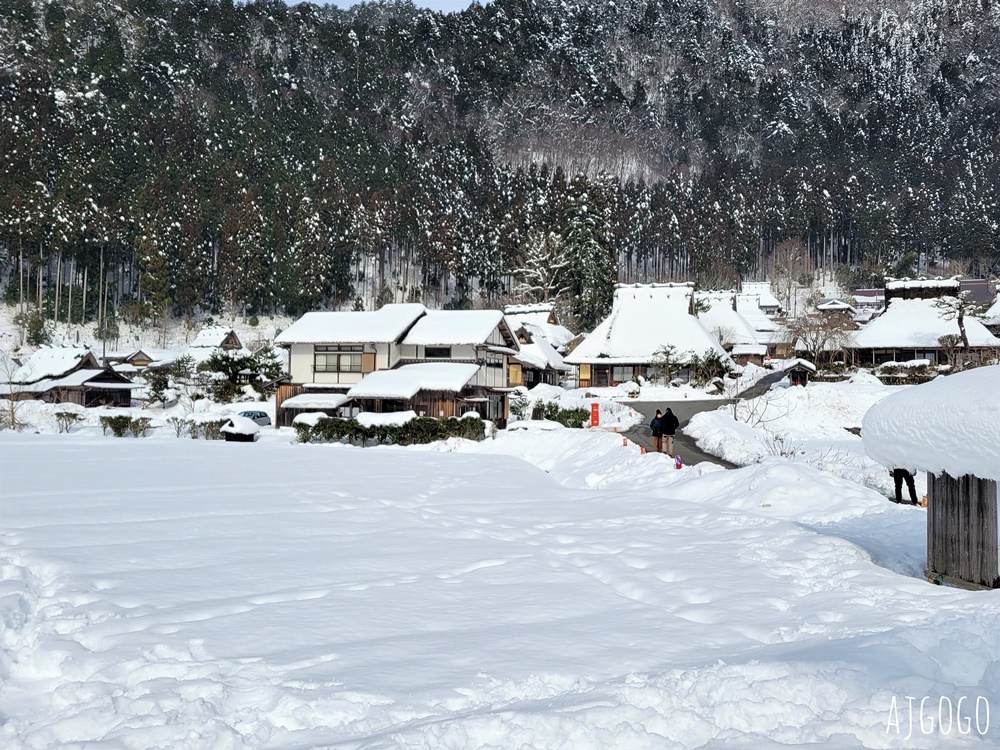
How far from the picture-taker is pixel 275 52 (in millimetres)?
145875

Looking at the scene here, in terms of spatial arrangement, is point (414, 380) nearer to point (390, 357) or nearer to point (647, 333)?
point (390, 357)

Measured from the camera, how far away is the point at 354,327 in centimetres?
4084

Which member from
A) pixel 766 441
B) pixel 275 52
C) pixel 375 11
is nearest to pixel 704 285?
pixel 766 441

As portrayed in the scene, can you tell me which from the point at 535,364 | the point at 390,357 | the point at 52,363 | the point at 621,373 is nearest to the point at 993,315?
the point at 621,373

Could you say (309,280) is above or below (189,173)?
below

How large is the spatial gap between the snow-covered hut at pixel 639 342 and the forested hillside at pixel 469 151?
19279 mm

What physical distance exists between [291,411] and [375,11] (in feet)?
609

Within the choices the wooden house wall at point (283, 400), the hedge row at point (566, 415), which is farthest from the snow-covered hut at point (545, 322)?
the hedge row at point (566, 415)

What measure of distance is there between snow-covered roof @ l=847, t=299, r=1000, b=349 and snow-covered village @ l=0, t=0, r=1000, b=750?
23cm

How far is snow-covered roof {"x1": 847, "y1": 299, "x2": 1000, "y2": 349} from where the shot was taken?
160ft

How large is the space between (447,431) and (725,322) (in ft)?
122

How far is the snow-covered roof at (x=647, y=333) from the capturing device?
159ft

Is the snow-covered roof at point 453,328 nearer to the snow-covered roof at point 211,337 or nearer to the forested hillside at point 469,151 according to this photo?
the forested hillside at point 469,151

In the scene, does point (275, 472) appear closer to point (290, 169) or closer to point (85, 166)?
point (85, 166)
